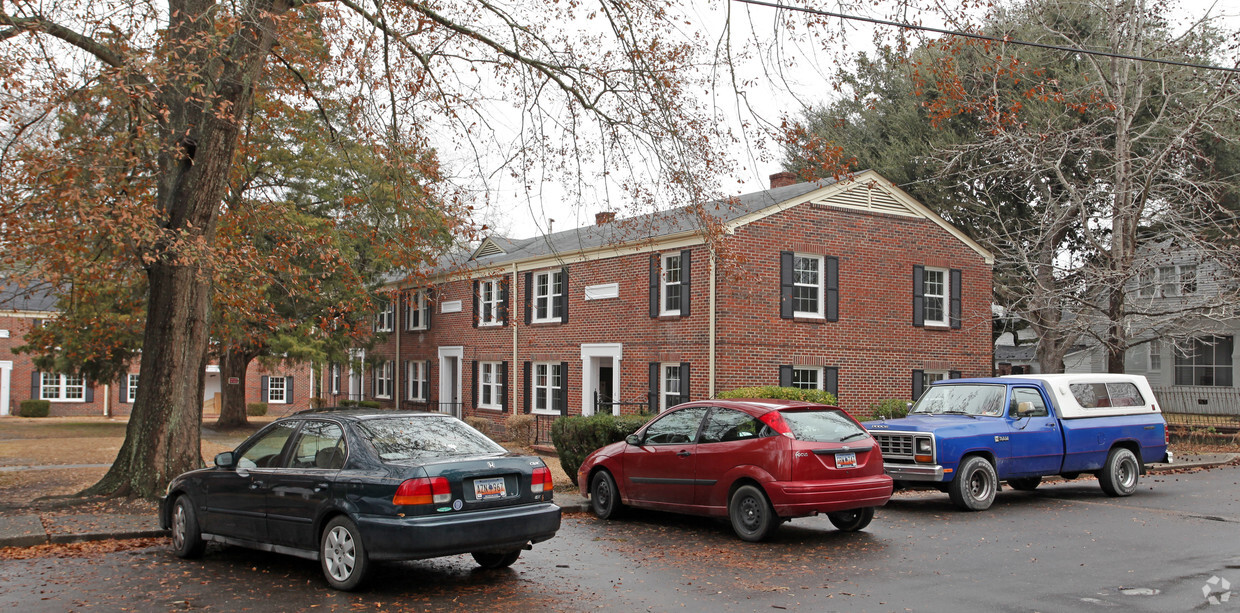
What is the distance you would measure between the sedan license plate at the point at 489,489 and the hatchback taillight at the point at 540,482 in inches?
12.0

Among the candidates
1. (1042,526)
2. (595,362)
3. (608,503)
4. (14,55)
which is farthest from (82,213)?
(595,362)

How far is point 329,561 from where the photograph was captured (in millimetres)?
7910

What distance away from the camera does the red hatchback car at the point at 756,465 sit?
1015 cm

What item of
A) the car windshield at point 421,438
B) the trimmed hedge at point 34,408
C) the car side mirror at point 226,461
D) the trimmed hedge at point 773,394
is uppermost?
the car windshield at point 421,438

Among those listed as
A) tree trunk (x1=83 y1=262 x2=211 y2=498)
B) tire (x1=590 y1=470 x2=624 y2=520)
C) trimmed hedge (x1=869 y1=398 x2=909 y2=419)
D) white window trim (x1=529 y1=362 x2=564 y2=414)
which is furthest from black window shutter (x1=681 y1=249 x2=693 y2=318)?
tree trunk (x1=83 y1=262 x2=211 y2=498)

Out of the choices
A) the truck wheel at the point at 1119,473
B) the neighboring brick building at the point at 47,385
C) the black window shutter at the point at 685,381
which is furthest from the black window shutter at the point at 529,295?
the neighboring brick building at the point at 47,385

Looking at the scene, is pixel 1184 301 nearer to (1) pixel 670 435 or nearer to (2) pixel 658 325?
(2) pixel 658 325

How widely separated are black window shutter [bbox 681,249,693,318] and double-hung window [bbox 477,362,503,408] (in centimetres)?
970

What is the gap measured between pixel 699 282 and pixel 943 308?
768 centimetres

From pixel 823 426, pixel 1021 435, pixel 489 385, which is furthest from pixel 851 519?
pixel 489 385

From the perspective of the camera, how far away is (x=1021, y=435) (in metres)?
13.6

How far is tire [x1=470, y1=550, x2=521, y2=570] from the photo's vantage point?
881cm

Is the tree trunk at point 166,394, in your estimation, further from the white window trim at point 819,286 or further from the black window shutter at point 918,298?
the black window shutter at point 918,298

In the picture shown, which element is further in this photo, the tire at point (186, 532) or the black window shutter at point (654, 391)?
the black window shutter at point (654, 391)
